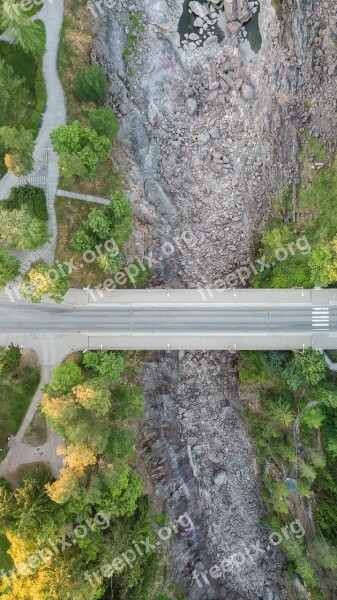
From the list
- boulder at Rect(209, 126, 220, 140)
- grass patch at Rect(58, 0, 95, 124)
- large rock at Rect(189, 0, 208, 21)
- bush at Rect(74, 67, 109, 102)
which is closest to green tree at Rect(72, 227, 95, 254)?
grass patch at Rect(58, 0, 95, 124)

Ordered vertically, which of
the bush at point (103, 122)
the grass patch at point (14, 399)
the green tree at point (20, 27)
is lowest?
the grass patch at point (14, 399)

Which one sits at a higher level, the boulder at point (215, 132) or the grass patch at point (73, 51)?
the grass patch at point (73, 51)

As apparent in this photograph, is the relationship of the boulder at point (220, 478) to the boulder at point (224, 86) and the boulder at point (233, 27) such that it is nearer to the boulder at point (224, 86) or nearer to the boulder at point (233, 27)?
the boulder at point (224, 86)

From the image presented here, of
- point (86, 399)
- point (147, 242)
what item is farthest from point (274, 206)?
point (86, 399)

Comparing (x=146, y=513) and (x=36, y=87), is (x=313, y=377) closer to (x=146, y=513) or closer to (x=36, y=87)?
(x=146, y=513)

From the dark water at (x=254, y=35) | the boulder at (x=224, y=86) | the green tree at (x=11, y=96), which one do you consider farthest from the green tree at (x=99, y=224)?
the dark water at (x=254, y=35)

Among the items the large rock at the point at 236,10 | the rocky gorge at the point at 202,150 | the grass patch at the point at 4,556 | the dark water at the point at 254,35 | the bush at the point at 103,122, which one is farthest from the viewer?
the dark water at the point at 254,35
